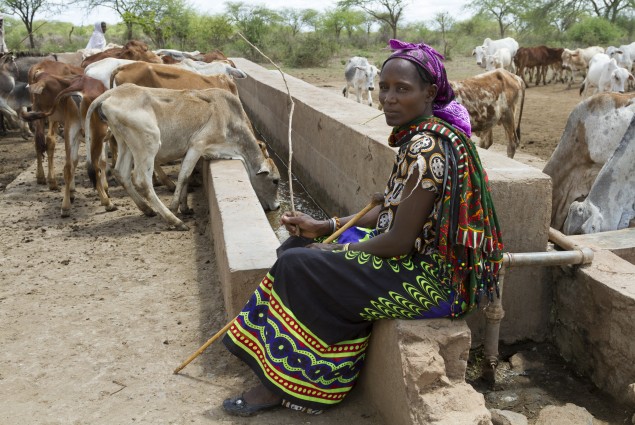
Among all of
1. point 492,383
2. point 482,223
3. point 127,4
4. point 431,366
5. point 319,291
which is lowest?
point 492,383

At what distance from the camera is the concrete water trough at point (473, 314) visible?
267cm

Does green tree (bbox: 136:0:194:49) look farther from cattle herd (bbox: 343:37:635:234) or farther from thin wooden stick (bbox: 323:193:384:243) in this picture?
thin wooden stick (bbox: 323:193:384:243)

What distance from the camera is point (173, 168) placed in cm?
841

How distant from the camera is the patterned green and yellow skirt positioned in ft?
8.99

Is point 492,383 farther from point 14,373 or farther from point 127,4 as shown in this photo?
point 127,4

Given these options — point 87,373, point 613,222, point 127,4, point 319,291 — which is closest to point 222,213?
point 87,373

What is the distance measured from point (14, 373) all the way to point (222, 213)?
5.58 feet

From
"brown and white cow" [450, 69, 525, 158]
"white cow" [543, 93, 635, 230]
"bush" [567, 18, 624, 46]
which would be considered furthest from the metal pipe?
"bush" [567, 18, 624, 46]

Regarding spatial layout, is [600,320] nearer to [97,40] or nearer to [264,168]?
[264,168]

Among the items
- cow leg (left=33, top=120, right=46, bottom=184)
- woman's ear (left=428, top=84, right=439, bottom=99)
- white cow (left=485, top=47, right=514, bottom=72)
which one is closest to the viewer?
woman's ear (left=428, top=84, right=439, bottom=99)

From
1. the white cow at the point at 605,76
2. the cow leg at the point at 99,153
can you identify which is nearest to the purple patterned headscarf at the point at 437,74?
the cow leg at the point at 99,153

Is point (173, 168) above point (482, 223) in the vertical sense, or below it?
below

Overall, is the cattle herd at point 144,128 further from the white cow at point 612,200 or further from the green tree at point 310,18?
the green tree at point 310,18

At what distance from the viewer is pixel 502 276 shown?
3410 mm
